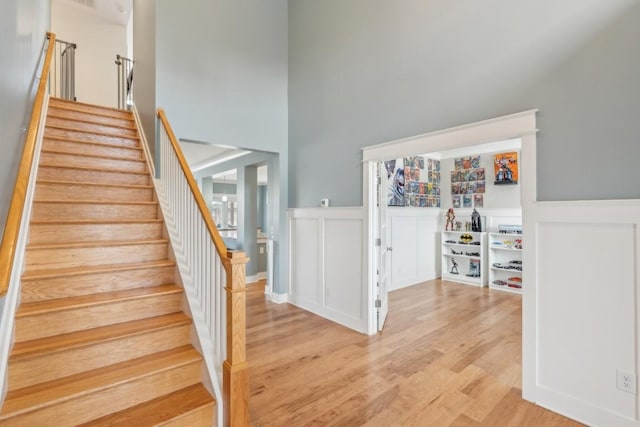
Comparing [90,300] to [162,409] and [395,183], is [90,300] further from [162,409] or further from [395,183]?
[395,183]

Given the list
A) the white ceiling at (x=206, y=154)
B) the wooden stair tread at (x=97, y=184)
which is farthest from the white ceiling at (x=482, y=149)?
the wooden stair tread at (x=97, y=184)

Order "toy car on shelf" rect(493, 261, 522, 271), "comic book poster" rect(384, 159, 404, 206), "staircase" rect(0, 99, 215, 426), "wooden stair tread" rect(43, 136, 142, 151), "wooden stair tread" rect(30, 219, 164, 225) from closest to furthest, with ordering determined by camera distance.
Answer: "staircase" rect(0, 99, 215, 426), "wooden stair tread" rect(30, 219, 164, 225), "wooden stair tread" rect(43, 136, 142, 151), "toy car on shelf" rect(493, 261, 522, 271), "comic book poster" rect(384, 159, 404, 206)

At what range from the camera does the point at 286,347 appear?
323 centimetres

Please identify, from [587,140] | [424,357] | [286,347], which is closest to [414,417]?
[424,357]

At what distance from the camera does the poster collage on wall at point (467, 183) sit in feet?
20.8

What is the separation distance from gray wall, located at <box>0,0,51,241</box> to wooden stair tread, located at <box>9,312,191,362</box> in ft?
2.37

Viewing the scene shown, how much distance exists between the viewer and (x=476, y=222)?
6129mm

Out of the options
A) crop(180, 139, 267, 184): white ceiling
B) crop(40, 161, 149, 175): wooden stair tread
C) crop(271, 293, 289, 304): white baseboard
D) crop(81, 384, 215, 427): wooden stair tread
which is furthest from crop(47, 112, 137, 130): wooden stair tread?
crop(81, 384, 215, 427): wooden stair tread

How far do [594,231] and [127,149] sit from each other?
4.48m

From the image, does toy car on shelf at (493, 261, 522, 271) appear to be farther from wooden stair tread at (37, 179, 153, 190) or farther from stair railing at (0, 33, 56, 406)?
stair railing at (0, 33, 56, 406)

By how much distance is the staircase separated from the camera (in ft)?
5.66

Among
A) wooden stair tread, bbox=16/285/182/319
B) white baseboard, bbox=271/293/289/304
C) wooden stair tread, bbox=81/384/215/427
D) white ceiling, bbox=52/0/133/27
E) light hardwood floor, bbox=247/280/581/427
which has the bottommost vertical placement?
→ light hardwood floor, bbox=247/280/581/427

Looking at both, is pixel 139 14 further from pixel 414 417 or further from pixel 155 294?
pixel 414 417

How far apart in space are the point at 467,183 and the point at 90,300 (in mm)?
6467
